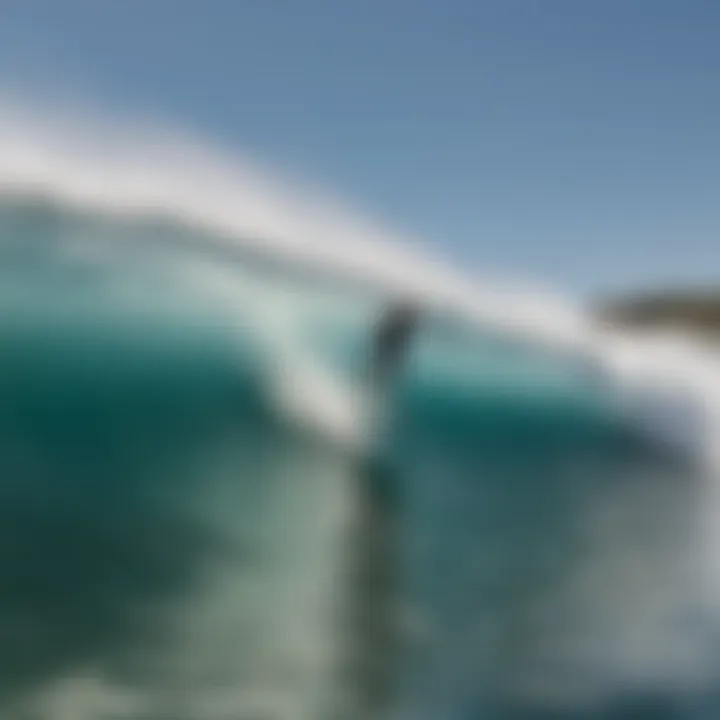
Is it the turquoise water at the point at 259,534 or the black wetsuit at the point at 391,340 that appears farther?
the black wetsuit at the point at 391,340

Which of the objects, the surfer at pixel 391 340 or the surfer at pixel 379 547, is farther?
the surfer at pixel 391 340

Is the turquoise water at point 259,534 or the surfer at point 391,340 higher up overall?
the surfer at point 391,340

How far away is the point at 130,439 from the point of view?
7.54ft

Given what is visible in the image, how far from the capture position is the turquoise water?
6.91ft

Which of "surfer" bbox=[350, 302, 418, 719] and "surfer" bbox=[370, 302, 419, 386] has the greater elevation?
"surfer" bbox=[370, 302, 419, 386]

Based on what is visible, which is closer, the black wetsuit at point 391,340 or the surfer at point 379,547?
the surfer at point 379,547

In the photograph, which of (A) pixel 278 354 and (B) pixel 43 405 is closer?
(B) pixel 43 405

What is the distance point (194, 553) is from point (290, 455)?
0.98 ft

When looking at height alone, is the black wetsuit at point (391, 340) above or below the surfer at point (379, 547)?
above

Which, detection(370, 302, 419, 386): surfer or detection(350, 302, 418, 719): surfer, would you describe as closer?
detection(350, 302, 418, 719): surfer

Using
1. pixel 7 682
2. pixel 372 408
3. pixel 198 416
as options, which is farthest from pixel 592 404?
pixel 7 682

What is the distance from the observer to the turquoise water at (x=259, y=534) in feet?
6.91

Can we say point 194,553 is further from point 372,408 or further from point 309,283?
point 309,283

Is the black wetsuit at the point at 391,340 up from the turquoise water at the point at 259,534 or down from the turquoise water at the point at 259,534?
up
